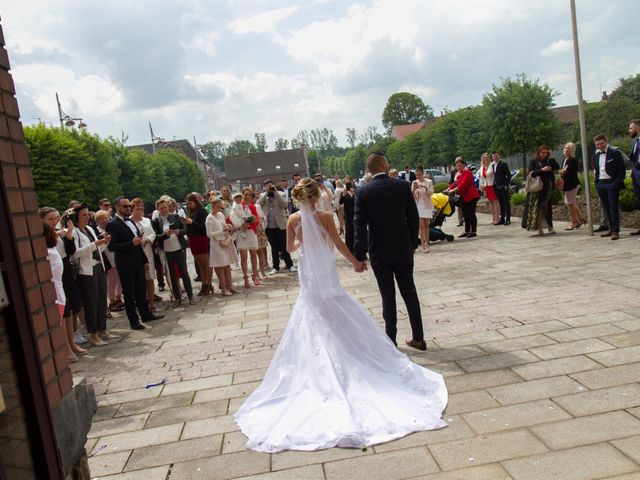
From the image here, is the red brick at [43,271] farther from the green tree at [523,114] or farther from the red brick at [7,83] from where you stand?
the green tree at [523,114]

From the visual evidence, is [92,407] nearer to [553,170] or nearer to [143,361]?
[143,361]

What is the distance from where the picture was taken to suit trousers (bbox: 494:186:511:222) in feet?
48.5

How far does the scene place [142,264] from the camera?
8.39 m

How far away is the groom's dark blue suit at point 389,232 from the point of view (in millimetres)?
5359

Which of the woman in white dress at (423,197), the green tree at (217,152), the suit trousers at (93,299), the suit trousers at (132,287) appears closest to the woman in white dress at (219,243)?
the suit trousers at (132,287)

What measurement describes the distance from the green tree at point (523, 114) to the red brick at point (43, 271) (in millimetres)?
35113

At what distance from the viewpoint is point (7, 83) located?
249 cm

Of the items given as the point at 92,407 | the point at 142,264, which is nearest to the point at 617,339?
the point at 92,407

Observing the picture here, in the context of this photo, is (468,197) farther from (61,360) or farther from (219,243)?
(61,360)

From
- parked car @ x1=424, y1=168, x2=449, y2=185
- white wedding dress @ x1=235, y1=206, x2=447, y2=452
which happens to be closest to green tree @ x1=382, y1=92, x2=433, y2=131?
parked car @ x1=424, y1=168, x2=449, y2=185

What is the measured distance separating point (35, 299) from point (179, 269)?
7.54 meters

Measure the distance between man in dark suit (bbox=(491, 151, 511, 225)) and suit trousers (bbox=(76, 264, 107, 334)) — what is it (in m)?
10.7

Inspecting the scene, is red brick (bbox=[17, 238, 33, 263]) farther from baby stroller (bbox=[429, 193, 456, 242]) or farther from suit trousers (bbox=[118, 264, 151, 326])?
baby stroller (bbox=[429, 193, 456, 242])

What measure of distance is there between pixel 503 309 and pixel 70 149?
34.9 m
